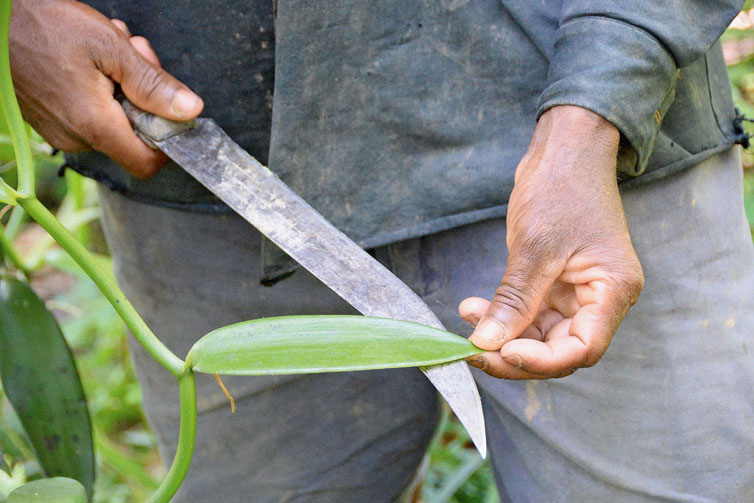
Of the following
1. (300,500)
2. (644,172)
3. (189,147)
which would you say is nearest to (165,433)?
(300,500)

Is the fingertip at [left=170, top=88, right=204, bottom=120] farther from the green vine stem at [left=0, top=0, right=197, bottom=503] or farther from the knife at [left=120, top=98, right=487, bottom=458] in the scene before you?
the green vine stem at [left=0, top=0, right=197, bottom=503]

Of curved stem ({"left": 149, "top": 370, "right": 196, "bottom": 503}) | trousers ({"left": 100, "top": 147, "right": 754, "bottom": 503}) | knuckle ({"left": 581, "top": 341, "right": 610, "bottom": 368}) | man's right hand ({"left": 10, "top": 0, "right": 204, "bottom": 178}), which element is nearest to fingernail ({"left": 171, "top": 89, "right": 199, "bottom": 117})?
man's right hand ({"left": 10, "top": 0, "right": 204, "bottom": 178})

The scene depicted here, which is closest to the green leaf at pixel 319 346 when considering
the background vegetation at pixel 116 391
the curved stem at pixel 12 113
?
the curved stem at pixel 12 113

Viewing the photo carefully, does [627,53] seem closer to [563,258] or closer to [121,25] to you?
[563,258]

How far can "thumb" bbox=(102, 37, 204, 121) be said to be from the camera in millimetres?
664

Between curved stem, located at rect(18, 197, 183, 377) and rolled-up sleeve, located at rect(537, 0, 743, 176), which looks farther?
rolled-up sleeve, located at rect(537, 0, 743, 176)

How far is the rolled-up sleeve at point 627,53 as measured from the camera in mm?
555

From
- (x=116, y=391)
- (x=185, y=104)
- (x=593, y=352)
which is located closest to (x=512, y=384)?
(x=593, y=352)

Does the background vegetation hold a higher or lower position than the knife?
lower

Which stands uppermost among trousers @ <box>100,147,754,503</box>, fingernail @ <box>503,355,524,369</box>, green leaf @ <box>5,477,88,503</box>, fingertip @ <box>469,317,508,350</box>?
green leaf @ <box>5,477,88,503</box>

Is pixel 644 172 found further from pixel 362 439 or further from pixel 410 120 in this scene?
pixel 362 439

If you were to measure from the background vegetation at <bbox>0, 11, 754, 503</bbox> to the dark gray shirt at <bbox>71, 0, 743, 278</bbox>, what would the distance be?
36 centimetres

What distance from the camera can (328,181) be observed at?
70 cm

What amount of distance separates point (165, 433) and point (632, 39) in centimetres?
69
